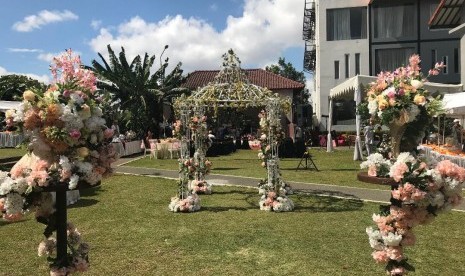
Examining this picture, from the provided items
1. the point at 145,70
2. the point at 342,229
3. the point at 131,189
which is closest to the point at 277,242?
the point at 342,229

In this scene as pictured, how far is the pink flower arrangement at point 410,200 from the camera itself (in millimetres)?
4164

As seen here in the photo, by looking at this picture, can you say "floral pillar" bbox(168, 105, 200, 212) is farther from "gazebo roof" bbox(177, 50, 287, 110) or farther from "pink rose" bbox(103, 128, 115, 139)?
"pink rose" bbox(103, 128, 115, 139)

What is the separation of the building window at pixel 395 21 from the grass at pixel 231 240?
25979 mm

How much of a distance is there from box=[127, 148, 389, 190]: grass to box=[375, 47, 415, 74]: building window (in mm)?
13614

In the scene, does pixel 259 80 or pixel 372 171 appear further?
pixel 259 80

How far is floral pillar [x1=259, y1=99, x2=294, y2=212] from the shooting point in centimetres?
990

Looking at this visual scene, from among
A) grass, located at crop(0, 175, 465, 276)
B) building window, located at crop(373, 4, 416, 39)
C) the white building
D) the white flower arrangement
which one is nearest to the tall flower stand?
grass, located at crop(0, 175, 465, 276)

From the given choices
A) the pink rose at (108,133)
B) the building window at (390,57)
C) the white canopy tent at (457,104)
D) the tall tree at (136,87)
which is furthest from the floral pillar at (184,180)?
the building window at (390,57)

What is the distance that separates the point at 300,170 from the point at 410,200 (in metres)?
12.9

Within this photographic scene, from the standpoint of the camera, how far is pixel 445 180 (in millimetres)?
4199

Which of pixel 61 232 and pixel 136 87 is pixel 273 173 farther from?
pixel 136 87

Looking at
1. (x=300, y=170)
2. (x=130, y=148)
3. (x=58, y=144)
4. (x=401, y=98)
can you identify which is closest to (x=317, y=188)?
(x=300, y=170)

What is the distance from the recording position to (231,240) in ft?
24.3

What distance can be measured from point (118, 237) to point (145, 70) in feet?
81.4
